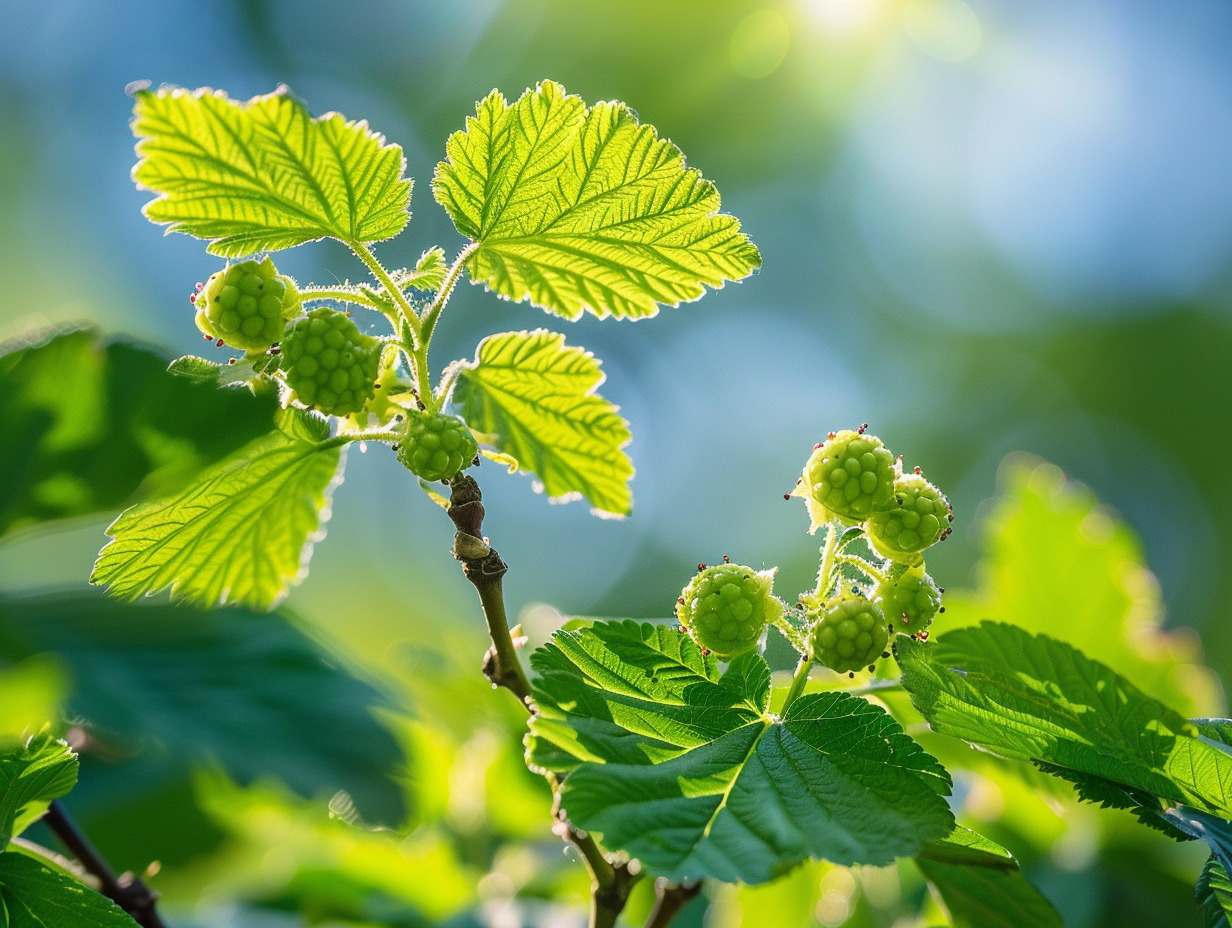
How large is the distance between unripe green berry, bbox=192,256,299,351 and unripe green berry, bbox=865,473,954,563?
647 mm

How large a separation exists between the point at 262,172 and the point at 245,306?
0.42ft

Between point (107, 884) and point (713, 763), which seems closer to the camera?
point (713, 763)

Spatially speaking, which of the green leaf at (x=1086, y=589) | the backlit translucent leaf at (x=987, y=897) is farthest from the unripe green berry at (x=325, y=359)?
the green leaf at (x=1086, y=589)

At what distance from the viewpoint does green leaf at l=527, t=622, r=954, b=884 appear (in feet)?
2.69

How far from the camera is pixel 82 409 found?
46.2 inches

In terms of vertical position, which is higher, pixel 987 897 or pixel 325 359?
pixel 325 359

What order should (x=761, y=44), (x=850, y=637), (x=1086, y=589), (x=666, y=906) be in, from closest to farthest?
(x=850, y=637) < (x=666, y=906) < (x=1086, y=589) < (x=761, y=44)

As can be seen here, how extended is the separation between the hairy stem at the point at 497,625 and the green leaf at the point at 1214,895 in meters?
0.52

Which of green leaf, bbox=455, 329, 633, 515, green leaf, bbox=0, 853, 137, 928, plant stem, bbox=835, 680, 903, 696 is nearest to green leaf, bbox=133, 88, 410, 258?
green leaf, bbox=455, 329, 633, 515

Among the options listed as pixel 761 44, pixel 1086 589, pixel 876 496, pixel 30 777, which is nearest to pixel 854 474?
pixel 876 496

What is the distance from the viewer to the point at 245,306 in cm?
98

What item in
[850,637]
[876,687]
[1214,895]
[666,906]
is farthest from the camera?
[876,687]

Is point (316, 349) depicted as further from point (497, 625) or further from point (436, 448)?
point (497, 625)

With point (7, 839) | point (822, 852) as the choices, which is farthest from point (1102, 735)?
point (7, 839)
